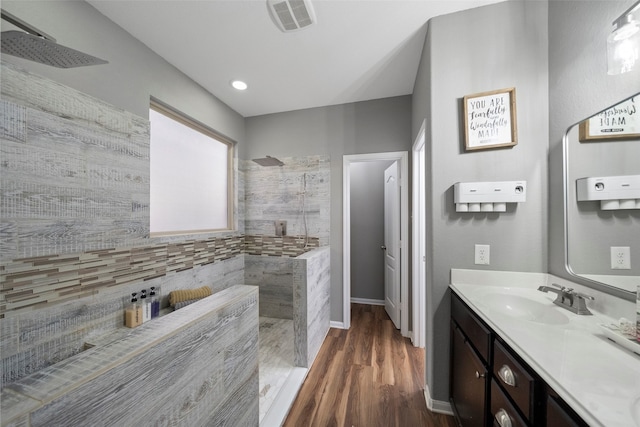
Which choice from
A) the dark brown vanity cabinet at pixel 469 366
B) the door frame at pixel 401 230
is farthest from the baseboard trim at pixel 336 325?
the dark brown vanity cabinet at pixel 469 366

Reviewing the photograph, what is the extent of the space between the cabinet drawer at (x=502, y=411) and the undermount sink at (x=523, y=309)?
0.33m

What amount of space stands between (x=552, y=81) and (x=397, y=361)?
2.41m

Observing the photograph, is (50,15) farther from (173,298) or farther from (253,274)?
(253,274)

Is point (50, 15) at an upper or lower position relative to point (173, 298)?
upper

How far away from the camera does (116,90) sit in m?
1.65

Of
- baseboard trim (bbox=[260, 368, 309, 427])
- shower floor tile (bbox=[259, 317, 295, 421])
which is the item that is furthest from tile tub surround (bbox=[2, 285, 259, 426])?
shower floor tile (bbox=[259, 317, 295, 421])

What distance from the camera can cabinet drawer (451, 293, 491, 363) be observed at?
3.41 ft

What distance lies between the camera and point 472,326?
46.3 inches

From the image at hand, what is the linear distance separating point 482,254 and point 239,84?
8.74 ft

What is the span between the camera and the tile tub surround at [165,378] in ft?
1.80

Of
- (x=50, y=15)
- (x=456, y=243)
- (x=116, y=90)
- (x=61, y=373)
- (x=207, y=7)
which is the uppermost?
(x=207, y=7)

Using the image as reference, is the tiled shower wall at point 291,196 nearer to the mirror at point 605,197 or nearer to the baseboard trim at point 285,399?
the baseboard trim at point 285,399

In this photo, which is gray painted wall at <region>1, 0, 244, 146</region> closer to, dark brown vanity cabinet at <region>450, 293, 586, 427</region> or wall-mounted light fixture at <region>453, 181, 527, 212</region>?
wall-mounted light fixture at <region>453, 181, 527, 212</region>

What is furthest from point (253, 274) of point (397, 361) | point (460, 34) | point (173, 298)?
point (460, 34)
